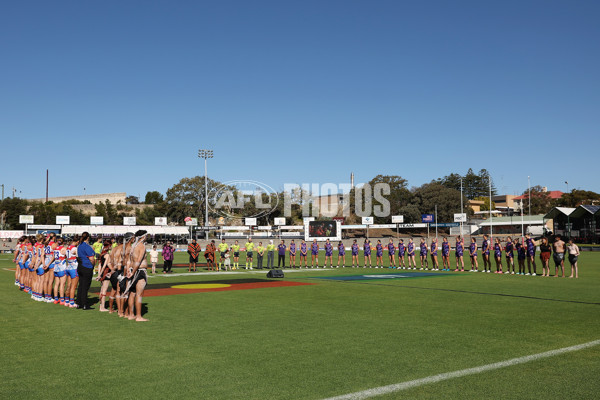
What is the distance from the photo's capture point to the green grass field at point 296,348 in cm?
566

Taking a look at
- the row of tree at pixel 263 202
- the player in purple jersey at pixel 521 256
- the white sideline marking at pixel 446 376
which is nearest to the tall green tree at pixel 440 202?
the row of tree at pixel 263 202

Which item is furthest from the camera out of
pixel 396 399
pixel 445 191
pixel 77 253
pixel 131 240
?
pixel 445 191

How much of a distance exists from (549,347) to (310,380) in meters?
4.02

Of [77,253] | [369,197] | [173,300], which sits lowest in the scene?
[173,300]

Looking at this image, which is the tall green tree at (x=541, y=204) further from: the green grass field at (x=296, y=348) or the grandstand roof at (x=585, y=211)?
the green grass field at (x=296, y=348)

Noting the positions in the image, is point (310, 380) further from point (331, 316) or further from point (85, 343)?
point (331, 316)

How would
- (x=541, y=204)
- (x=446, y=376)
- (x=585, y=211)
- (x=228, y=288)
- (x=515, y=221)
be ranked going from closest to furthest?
(x=446, y=376)
(x=228, y=288)
(x=585, y=211)
(x=515, y=221)
(x=541, y=204)

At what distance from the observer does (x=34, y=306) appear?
12258 millimetres

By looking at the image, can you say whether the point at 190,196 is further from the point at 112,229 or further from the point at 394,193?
the point at 394,193

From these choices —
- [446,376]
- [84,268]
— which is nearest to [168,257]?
[84,268]

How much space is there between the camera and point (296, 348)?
7.65 m

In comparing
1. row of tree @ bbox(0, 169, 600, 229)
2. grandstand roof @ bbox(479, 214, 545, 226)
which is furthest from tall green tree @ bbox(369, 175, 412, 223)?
grandstand roof @ bbox(479, 214, 545, 226)

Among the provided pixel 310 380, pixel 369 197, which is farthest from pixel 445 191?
pixel 310 380

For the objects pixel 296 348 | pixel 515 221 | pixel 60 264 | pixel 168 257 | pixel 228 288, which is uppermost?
pixel 515 221
